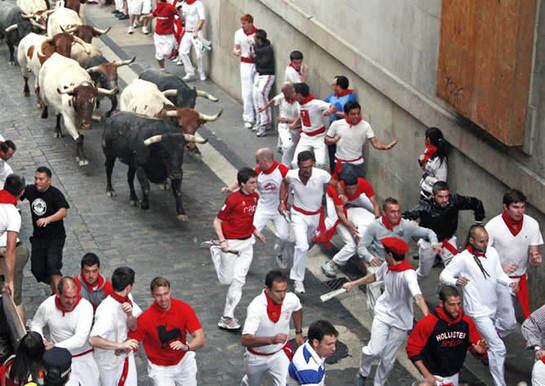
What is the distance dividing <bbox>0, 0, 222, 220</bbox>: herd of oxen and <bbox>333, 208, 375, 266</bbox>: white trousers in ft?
11.7

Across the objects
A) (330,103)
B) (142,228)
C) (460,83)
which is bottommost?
(142,228)

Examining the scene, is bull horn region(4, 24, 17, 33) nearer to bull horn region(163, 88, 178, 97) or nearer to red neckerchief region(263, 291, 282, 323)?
bull horn region(163, 88, 178, 97)

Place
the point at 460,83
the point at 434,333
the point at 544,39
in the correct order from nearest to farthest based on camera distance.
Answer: the point at 434,333 → the point at 544,39 → the point at 460,83

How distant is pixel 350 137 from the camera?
17.8 meters

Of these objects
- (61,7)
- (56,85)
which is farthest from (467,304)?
(61,7)

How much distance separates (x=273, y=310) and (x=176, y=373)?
1059 mm

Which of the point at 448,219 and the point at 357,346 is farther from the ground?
the point at 448,219

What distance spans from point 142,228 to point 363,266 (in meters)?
3.60

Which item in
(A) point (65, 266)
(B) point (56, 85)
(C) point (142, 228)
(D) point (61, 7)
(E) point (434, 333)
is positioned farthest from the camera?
(D) point (61, 7)

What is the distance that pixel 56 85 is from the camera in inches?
864

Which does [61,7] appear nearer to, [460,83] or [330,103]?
[330,103]

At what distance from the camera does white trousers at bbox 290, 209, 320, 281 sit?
15.7m

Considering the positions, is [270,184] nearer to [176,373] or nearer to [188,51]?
[176,373]

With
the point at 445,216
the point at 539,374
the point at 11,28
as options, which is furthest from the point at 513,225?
the point at 11,28
